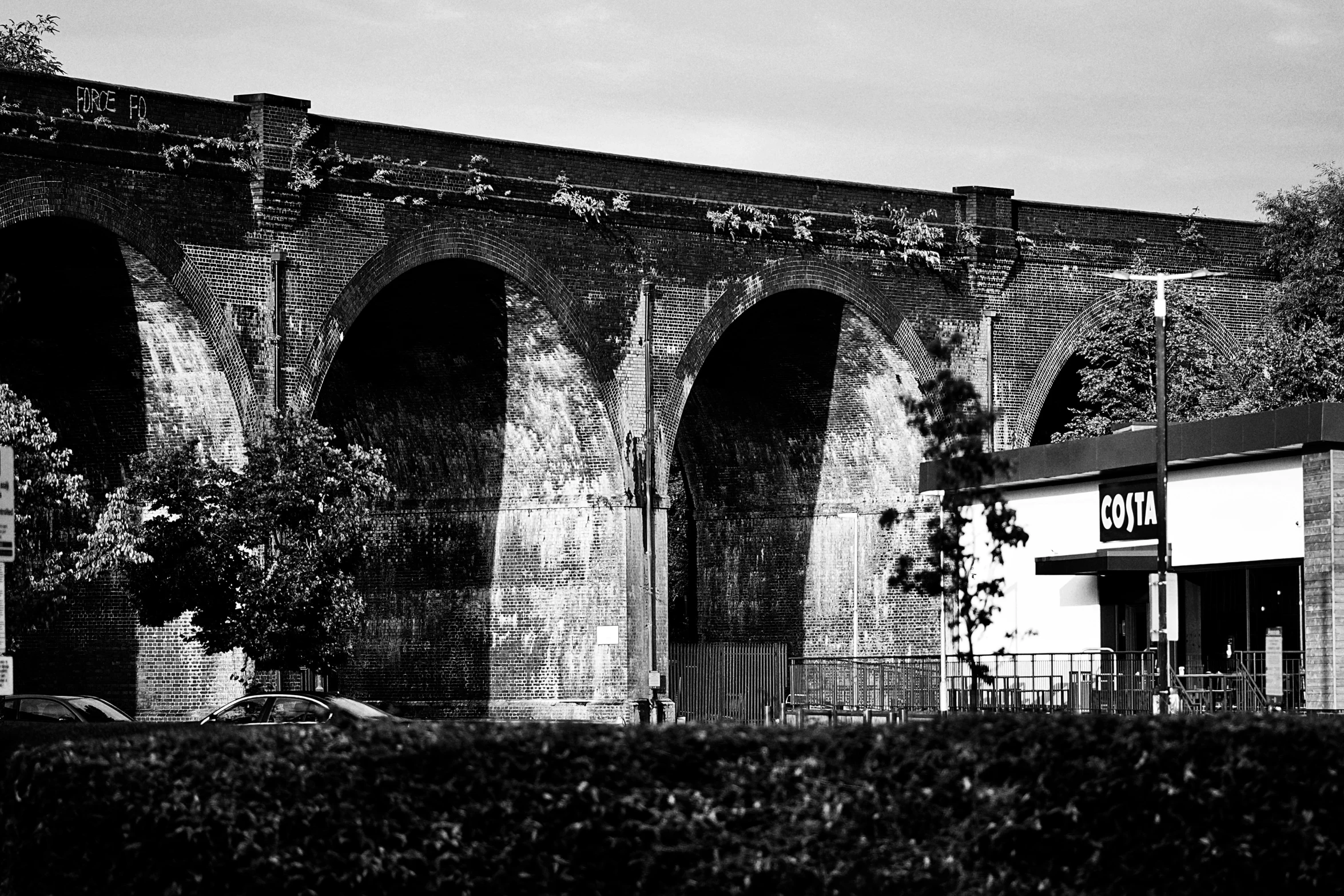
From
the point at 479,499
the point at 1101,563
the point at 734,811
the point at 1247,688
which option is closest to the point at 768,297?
the point at 479,499

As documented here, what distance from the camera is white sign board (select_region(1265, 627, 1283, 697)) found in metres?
25.8

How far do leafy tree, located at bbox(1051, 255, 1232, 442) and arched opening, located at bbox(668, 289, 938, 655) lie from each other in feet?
13.2

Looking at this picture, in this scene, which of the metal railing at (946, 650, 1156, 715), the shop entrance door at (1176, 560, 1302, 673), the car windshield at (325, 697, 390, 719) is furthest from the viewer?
the shop entrance door at (1176, 560, 1302, 673)

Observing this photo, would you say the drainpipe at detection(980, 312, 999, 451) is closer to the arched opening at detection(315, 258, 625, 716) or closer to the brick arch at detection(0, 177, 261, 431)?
the arched opening at detection(315, 258, 625, 716)

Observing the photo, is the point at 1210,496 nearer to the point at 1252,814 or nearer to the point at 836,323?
the point at 836,323

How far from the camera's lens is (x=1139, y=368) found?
42.5 meters

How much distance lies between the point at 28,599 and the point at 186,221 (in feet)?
24.7

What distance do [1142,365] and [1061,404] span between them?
8.58 feet

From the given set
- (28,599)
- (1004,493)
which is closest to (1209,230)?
(1004,493)

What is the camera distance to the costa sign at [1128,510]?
28.8m

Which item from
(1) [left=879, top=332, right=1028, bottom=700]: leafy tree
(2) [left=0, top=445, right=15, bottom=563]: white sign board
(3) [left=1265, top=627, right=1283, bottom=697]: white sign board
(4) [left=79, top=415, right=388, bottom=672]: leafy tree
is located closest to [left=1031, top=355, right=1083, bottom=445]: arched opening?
(3) [left=1265, top=627, right=1283, bottom=697]: white sign board

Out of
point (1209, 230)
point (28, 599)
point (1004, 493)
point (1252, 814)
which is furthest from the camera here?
point (1209, 230)

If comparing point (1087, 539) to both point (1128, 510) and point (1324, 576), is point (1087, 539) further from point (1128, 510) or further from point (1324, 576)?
point (1324, 576)

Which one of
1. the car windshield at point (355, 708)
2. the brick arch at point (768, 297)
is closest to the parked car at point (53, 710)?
the car windshield at point (355, 708)
